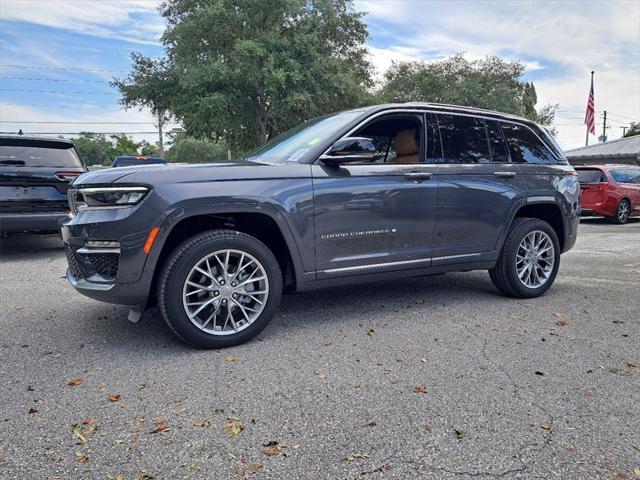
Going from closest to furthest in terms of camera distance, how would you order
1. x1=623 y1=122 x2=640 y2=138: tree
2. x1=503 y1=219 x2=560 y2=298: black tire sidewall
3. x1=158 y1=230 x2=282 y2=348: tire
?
x1=158 y1=230 x2=282 y2=348: tire → x1=503 y1=219 x2=560 y2=298: black tire sidewall → x1=623 y1=122 x2=640 y2=138: tree

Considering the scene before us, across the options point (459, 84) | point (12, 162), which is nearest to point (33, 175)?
point (12, 162)

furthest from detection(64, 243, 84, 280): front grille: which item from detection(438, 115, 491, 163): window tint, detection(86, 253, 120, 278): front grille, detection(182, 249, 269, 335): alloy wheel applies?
detection(438, 115, 491, 163): window tint

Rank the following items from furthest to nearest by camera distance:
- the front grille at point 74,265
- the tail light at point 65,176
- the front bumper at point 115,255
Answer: the tail light at point 65,176, the front grille at point 74,265, the front bumper at point 115,255

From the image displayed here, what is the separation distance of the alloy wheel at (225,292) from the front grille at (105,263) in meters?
0.50

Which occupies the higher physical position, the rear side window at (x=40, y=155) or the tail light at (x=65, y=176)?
the rear side window at (x=40, y=155)

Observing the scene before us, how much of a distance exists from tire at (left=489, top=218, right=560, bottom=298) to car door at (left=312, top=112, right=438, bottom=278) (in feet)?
3.18

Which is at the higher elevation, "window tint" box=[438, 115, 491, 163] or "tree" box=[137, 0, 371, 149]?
"tree" box=[137, 0, 371, 149]

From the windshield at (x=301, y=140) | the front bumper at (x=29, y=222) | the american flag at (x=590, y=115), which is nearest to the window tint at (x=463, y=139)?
the windshield at (x=301, y=140)

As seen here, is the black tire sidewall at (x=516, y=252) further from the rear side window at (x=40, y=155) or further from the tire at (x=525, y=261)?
the rear side window at (x=40, y=155)

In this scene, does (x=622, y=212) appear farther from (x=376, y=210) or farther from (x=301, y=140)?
(x=301, y=140)

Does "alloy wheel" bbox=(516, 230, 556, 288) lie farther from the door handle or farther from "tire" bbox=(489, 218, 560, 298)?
the door handle

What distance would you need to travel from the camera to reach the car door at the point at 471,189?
454 centimetres

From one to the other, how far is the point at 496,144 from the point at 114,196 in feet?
11.8

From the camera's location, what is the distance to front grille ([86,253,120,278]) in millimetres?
3420
